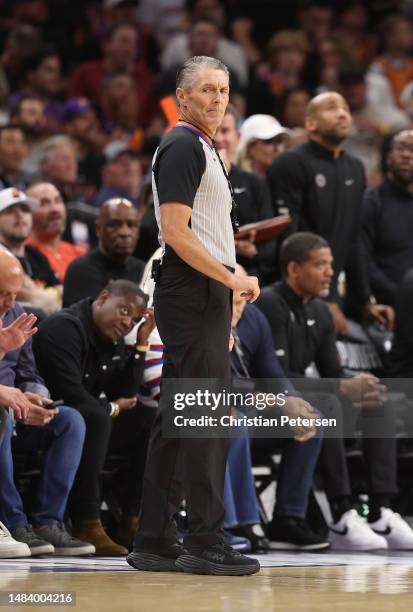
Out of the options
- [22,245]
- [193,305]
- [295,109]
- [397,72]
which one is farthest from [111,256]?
[397,72]

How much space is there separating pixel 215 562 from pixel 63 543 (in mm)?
1407

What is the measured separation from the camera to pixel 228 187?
16.2ft

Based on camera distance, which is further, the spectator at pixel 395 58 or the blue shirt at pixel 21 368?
the spectator at pixel 395 58

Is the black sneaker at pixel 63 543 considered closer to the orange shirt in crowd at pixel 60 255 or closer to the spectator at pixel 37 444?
the spectator at pixel 37 444

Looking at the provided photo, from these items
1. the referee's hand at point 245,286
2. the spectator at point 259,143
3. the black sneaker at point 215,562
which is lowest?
the black sneaker at point 215,562

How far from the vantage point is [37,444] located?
6.18 meters

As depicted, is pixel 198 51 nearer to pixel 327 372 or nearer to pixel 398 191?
pixel 398 191

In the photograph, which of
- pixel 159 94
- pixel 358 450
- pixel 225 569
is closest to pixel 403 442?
pixel 358 450

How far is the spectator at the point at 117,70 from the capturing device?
39.5 ft

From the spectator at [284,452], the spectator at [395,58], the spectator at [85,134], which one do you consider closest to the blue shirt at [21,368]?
the spectator at [284,452]

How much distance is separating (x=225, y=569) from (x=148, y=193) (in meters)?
4.48

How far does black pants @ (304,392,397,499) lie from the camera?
7.02 meters

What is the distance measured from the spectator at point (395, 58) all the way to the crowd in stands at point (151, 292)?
0.66m

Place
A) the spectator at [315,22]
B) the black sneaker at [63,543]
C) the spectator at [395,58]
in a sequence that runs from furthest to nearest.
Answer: the spectator at [315,22]
the spectator at [395,58]
the black sneaker at [63,543]
